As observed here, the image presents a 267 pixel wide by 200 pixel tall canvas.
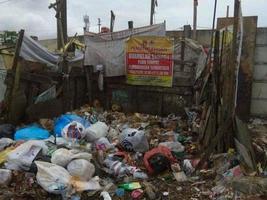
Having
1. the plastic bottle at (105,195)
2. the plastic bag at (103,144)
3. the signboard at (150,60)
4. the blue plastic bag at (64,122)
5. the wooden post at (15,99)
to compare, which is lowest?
the plastic bottle at (105,195)

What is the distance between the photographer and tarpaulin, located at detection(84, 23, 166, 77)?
9.48 m

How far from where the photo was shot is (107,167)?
5695 millimetres

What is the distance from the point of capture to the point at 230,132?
18.8 ft

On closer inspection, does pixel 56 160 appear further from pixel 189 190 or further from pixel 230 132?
pixel 230 132

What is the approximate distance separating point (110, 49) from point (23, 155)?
4.67 metres

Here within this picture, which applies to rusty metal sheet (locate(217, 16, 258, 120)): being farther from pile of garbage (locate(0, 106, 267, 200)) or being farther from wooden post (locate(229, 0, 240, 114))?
wooden post (locate(229, 0, 240, 114))

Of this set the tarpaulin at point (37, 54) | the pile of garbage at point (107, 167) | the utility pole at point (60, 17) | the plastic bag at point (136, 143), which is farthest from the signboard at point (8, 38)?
the plastic bag at point (136, 143)

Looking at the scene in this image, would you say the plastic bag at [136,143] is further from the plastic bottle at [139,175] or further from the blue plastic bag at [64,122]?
the blue plastic bag at [64,122]

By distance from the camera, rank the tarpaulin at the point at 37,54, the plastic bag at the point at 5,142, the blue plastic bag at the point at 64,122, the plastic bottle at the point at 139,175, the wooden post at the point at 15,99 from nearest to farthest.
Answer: the plastic bottle at the point at 139,175
the plastic bag at the point at 5,142
the blue plastic bag at the point at 64,122
the wooden post at the point at 15,99
the tarpaulin at the point at 37,54

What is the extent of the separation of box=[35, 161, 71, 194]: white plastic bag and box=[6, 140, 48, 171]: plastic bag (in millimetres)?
314

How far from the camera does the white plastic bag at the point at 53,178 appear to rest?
190 inches

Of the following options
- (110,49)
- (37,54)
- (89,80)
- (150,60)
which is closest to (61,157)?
(89,80)

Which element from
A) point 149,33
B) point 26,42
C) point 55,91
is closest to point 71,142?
point 55,91

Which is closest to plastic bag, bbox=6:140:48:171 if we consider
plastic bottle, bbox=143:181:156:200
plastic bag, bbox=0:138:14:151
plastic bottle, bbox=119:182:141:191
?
plastic bag, bbox=0:138:14:151
